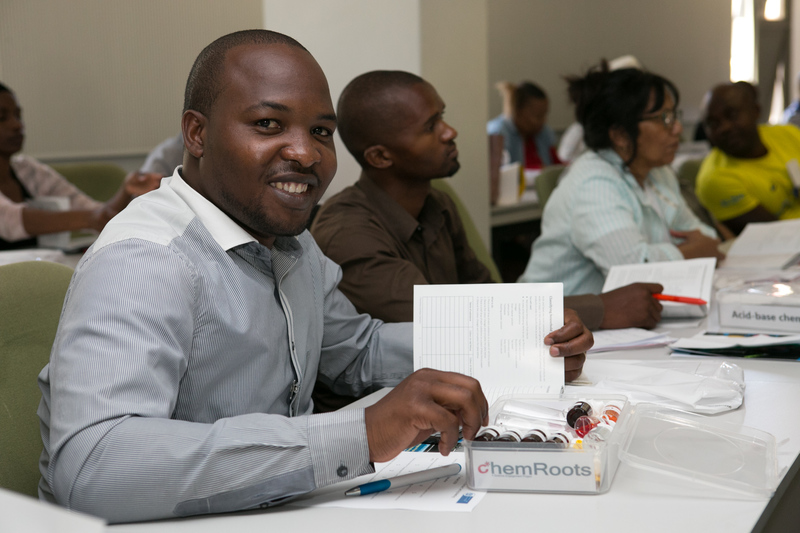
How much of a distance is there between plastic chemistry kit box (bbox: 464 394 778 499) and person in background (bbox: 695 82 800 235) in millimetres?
2893

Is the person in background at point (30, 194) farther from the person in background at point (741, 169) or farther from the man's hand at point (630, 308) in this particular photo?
the person in background at point (741, 169)

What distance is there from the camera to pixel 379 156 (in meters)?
2.11

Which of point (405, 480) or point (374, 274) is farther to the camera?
point (374, 274)

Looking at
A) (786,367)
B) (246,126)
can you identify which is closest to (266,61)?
(246,126)

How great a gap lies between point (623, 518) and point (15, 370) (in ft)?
2.84

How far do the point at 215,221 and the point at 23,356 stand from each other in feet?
1.21

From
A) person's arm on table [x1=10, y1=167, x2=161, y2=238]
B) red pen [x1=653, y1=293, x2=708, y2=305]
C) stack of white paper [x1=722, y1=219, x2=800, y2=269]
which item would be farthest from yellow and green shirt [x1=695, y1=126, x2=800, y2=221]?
person's arm on table [x1=10, y1=167, x2=161, y2=238]

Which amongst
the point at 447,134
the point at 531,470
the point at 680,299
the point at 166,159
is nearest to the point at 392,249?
the point at 447,134

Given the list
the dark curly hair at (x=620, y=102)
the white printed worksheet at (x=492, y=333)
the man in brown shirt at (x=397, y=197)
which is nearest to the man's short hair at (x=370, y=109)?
the man in brown shirt at (x=397, y=197)

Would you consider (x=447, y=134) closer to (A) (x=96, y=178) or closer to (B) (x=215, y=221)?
(B) (x=215, y=221)

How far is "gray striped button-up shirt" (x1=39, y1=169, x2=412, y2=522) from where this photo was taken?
850mm

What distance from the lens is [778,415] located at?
1186mm

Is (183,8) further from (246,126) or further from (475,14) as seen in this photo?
(246,126)

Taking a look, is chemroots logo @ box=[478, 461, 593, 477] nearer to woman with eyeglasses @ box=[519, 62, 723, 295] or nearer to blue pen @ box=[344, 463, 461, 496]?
blue pen @ box=[344, 463, 461, 496]
